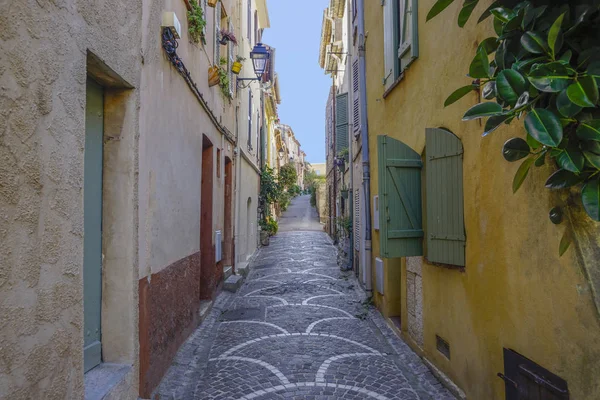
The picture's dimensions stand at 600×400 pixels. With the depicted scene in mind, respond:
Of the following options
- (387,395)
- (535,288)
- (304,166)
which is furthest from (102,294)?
(304,166)

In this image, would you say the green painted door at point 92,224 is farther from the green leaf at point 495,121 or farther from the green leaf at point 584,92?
the green leaf at point 584,92

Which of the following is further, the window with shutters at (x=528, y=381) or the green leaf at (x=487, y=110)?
the window with shutters at (x=528, y=381)

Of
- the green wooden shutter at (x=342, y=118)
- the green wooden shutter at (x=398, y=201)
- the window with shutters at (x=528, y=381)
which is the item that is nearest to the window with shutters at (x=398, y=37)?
the green wooden shutter at (x=398, y=201)

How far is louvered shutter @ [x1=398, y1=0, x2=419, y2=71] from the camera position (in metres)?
5.04

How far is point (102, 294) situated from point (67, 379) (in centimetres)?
115

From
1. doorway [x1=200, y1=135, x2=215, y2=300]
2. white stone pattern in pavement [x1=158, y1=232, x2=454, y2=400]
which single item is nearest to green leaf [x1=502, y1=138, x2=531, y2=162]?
white stone pattern in pavement [x1=158, y1=232, x2=454, y2=400]

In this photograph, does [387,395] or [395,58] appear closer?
[387,395]

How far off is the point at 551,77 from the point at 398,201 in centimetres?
288

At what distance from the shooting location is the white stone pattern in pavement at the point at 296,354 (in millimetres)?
4258

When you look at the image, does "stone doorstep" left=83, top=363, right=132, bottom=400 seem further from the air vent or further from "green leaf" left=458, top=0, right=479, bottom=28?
"green leaf" left=458, top=0, right=479, bottom=28

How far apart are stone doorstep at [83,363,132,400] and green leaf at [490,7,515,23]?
11.0 ft

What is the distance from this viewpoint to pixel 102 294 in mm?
3447

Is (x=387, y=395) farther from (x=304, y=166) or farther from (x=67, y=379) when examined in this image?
(x=304, y=166)

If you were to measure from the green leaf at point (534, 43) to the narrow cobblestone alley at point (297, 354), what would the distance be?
130 inches
